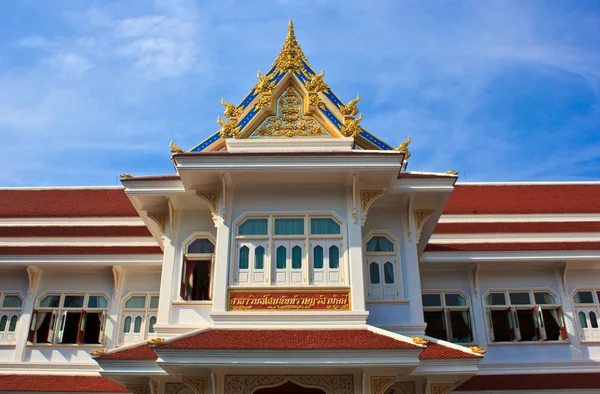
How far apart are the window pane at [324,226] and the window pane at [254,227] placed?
915 millimetres

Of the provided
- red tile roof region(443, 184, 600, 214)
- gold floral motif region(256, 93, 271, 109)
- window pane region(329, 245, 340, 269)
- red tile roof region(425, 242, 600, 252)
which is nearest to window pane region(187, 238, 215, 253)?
window pane region(329, 245, 340, 269)

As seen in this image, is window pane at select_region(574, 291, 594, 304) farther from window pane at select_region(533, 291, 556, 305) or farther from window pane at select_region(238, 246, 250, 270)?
window pane at select_region(238, 246, 250, 270)

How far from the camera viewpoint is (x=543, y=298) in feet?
45.8

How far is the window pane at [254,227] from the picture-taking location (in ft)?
35.9

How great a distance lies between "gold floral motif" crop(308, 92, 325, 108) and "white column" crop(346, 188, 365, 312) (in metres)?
2.08

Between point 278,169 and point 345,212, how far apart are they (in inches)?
62.9

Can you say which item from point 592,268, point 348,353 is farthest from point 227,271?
point 592,268

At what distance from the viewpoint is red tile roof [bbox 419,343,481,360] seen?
9283mm

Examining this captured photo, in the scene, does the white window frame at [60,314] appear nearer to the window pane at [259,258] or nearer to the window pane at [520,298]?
the window pane at [259,258]

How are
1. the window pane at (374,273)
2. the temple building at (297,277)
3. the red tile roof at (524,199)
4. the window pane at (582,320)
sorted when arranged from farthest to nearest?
the red tile roof at (524,199), the window pane at (582,320), the window pane at (374,273), the temple building at (297,277)

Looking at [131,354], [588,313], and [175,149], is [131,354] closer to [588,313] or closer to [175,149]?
[175,149]

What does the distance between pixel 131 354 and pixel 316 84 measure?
21.8 feet

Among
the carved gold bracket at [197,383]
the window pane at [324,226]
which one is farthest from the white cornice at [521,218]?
the carved gold bracket at [197,383]

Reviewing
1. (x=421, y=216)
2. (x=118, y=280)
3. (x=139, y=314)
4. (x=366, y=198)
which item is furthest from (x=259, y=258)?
(x=118, y=280)
